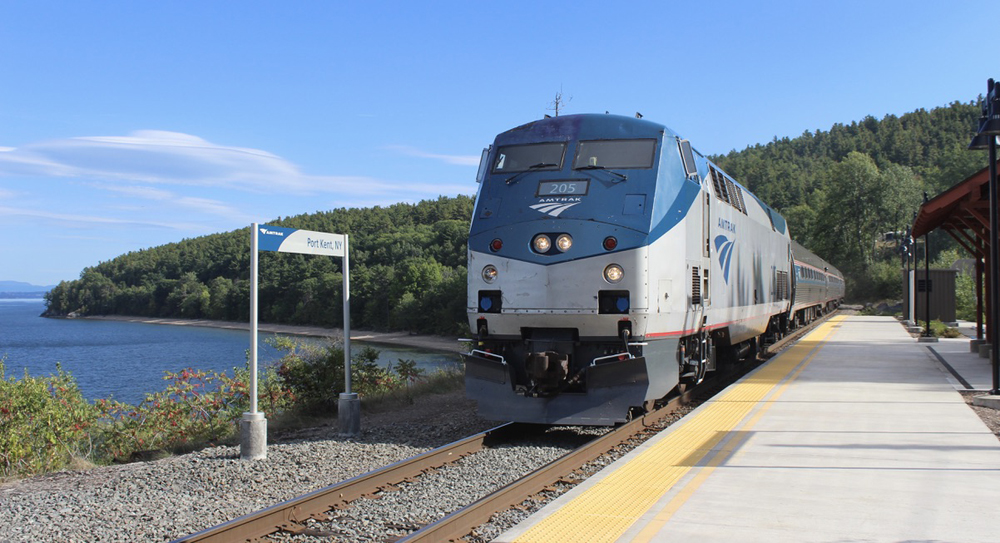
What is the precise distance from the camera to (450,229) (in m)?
119

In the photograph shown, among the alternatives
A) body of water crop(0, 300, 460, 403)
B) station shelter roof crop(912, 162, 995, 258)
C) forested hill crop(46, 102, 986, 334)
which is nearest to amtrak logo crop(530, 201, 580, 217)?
station shelter roof crop(912, 162, 995, 258)

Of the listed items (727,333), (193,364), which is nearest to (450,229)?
(193,364)

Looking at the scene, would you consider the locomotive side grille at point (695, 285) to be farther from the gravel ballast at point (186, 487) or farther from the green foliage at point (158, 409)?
the green foliage at point (158, 409)

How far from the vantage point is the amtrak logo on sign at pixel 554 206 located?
892 centimetres

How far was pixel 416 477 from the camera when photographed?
736 centimetres

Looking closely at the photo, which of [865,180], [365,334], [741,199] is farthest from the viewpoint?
[365,334]

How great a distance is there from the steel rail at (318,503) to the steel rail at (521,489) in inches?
42.4

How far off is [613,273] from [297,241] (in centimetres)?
417

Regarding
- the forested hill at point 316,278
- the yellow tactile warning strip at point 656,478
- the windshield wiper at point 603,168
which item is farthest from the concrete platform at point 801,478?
the forested hill at point 316,278

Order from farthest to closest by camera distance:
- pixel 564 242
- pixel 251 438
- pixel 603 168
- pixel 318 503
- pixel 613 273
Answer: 1. pixel 603 168
2. pixel 564 242
3. pixel 613 273
4. pixel 251 438
5. pixel 318 503

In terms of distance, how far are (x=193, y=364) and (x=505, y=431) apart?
147 feet

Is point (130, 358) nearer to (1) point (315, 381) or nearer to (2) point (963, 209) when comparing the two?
(1) point (315, 381)

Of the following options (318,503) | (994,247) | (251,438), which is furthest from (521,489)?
(994,247)

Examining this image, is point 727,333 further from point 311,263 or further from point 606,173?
point 311,263
